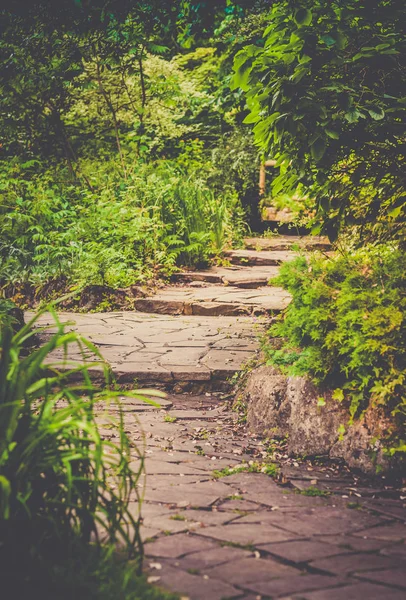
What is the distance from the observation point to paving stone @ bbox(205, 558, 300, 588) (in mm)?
2238

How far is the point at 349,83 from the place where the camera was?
170 inches

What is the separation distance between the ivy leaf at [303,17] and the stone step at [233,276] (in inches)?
228

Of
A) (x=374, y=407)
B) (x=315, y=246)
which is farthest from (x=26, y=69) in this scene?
(x=374, y=407)

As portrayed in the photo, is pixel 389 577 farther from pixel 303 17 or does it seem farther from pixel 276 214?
pixel 276 214

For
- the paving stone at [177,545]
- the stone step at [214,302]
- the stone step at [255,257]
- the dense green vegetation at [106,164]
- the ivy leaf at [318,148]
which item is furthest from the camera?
the stone step at [255,257]

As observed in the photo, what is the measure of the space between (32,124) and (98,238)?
361 centimetres

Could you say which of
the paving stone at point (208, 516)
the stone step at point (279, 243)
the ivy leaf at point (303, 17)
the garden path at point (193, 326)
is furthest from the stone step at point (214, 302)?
the paving stone at point (208, 516)

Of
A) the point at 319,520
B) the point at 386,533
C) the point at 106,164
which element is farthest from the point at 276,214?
the point at 386,533

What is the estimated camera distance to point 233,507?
301 cm

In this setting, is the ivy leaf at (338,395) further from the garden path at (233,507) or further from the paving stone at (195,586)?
the paving stone at (195,586)

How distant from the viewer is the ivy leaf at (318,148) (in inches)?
154

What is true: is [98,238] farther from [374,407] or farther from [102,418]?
[374,407]

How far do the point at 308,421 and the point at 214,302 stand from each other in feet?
14.5

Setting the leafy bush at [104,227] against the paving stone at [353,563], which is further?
the leafy bush at [104,227]
